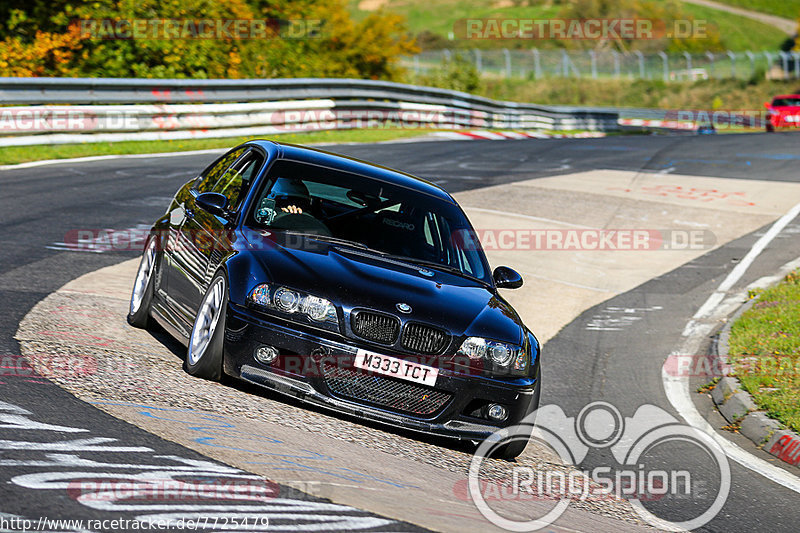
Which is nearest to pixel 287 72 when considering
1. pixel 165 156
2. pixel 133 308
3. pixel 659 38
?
pixel 165 156

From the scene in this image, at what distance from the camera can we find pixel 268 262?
613 centimetres

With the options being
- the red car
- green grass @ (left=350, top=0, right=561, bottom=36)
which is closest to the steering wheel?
the red car

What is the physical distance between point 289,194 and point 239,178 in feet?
1.84

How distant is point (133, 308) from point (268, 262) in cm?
200

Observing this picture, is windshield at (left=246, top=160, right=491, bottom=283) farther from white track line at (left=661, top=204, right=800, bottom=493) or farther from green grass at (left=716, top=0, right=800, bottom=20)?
green grass at (left=716, top=0, right=800, bottom=20)

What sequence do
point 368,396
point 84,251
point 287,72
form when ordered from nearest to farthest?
point 368,396, point 84,251, point 287,72

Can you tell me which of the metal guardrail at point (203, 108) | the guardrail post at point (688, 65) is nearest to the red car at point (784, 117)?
the metal guardrail at point (203, 108)

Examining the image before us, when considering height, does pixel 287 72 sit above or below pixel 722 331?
above

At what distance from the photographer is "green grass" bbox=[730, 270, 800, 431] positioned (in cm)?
793

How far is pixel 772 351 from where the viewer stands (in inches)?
366

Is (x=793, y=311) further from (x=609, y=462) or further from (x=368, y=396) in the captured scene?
(x=368, y=396)

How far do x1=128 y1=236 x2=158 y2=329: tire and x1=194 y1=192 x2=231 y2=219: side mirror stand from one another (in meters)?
0.87

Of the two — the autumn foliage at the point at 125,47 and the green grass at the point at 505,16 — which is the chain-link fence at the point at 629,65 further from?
the green grass at the point at 505,16

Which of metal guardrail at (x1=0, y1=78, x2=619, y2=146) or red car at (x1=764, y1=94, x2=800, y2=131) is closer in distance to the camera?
metal guardrail at (x1=0, y1=78, x2=619, y2=146)
